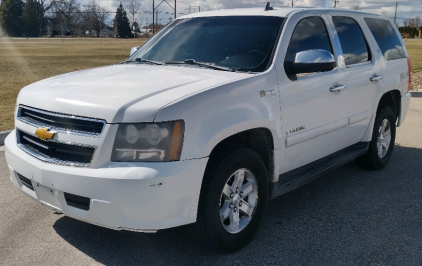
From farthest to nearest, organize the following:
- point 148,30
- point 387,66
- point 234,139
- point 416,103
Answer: point 148,30, point 416,103, point 387,66, point 234,139

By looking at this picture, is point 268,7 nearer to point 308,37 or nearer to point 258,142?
point 308,37

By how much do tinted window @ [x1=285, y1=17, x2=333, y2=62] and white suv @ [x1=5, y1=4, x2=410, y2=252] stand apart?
0.05 feet

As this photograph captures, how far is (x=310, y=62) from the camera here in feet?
12.4

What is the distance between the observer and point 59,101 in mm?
3193

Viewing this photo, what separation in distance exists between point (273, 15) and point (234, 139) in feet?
4.54

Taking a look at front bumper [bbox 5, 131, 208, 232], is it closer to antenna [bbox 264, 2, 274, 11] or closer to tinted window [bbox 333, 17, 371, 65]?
antenna [bbox 264, 2, 274, 11]

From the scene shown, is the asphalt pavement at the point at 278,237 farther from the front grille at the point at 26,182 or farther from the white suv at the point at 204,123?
the front grille at the point at 26,182

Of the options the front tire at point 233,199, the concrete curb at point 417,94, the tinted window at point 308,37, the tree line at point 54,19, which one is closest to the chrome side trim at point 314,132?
the front tire at point 233,199

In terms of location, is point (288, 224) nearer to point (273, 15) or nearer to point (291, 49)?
point (291, 49)

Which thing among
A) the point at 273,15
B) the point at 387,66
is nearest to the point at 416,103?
the point at 387,66

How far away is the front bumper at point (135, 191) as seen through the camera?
9.39 ft

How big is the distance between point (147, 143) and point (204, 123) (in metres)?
0.40

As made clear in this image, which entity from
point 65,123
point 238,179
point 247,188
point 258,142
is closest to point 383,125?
point 258,142

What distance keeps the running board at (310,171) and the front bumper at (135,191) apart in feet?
3.54
